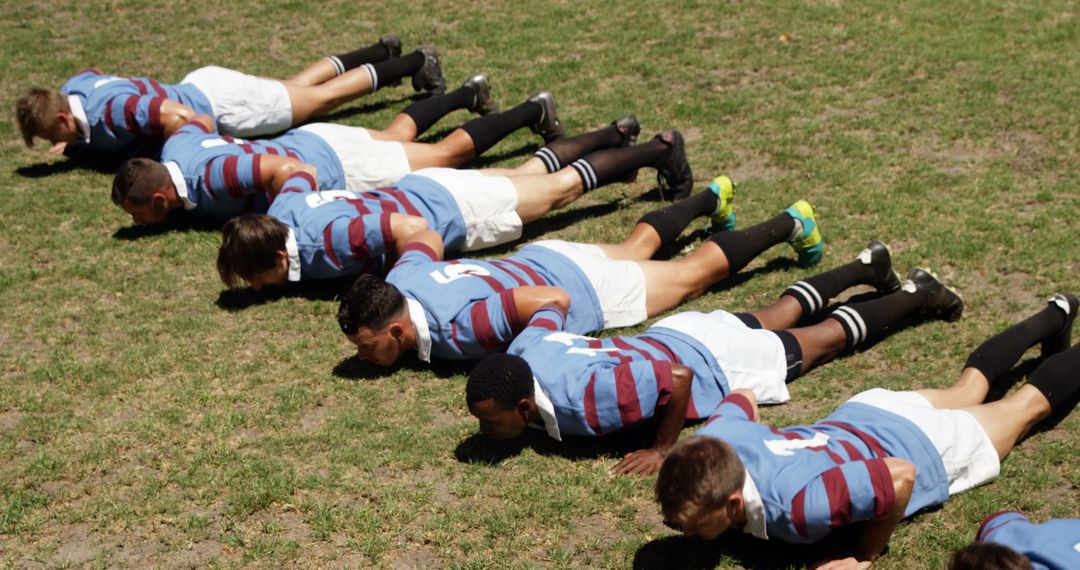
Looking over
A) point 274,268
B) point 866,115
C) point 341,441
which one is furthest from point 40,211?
point 866,115

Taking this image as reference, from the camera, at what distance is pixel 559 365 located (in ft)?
16.8

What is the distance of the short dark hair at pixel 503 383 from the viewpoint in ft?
16.4

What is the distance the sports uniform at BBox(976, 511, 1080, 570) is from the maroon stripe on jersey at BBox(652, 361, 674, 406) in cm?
149

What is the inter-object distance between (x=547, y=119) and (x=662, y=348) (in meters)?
3.54

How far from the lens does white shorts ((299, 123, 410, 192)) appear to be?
7730 millimetres

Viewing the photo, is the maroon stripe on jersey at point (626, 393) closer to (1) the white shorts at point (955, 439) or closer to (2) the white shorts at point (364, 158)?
(1) the white shorts at point (955, 439)

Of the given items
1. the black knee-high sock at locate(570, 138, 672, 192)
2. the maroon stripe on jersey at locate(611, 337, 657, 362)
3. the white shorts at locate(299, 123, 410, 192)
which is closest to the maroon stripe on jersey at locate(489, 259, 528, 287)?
the maroon stripe on jersey at locate(611, 337, 657, 362)

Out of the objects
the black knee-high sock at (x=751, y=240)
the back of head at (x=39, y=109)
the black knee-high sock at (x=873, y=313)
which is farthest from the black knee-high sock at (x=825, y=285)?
the back of head at (x=39, y=109)

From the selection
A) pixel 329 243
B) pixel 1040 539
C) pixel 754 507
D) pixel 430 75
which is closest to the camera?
pixel 1040 539

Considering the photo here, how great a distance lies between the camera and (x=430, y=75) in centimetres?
956

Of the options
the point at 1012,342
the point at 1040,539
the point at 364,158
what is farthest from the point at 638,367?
the point at 364,158

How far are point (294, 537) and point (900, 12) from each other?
26.6 feet

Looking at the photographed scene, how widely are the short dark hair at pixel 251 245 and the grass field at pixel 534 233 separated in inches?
14.9

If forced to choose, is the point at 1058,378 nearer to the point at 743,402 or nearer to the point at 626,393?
the point at 743,402
